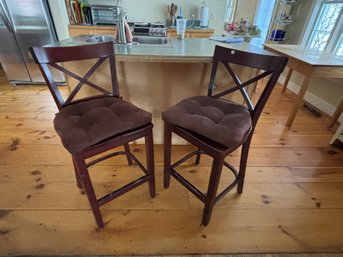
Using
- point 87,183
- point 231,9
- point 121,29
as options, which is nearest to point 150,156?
point 87,183

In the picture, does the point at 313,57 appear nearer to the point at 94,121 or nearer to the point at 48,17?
the point at 94,121

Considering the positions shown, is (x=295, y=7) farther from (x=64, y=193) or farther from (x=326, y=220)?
(x=64, y=193)

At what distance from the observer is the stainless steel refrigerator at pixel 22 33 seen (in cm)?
244

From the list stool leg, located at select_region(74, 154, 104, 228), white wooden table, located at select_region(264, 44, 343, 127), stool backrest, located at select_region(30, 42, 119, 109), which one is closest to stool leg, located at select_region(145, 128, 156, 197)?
stool leg, located at select_region(74, 154, 104, 228)

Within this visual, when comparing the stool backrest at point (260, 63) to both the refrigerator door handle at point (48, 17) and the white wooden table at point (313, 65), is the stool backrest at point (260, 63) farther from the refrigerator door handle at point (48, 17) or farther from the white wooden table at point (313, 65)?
the refrigerator door handle at point (48, 17)

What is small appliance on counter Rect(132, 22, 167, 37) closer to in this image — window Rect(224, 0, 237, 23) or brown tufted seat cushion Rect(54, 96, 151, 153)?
brown tufted seat cushion Rect(54, 96, 151, 153)

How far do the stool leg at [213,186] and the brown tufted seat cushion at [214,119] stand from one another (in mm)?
100

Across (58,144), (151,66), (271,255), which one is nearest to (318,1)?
(151,66)

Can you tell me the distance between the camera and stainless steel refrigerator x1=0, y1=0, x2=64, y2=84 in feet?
8.00

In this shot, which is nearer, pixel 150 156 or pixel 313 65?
pixel 150 156

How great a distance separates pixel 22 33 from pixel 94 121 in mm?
2667

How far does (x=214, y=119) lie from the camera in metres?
1.02

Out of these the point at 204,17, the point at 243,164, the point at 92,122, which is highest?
the point at 204,17

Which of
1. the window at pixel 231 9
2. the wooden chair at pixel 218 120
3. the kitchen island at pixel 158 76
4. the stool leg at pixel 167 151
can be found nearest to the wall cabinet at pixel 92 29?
the kitchen island at pixel 158 76
